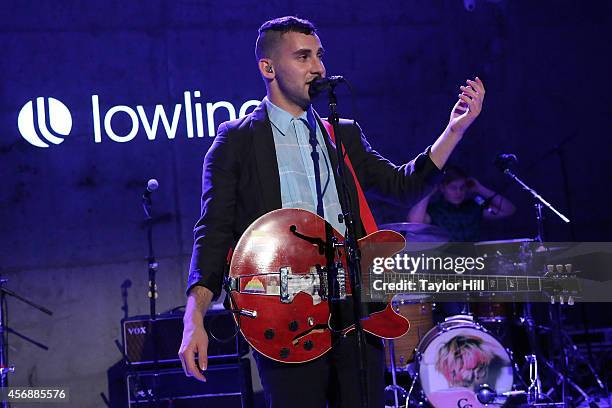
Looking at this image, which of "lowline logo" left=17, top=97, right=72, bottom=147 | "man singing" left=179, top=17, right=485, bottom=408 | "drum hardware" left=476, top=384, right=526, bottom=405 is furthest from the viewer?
"lowline logo" left=17, top=97, right=72, bottom=147

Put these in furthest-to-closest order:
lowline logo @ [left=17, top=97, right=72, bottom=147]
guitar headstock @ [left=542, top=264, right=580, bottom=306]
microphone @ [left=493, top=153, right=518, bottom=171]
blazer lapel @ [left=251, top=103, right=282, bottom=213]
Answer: lowline logo @ [left=17, top=97, right=72, bottom=147] < microphone @ [left=493, top=153, right=518, bottom=171] < guitar headstock @ [left=542, top=264, right=580, bottom=306] < blazer lapel @ [left=251, top=103, right=282, bottom=213]

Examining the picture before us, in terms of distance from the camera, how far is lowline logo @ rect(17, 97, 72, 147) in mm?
6516

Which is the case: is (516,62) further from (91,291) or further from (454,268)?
(91,291)

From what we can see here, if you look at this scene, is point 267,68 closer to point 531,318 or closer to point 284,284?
point 284,284

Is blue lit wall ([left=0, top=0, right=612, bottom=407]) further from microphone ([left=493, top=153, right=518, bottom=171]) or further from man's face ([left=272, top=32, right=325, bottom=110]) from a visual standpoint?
man's face ([left=272, top=32, right=325, bottom=110])

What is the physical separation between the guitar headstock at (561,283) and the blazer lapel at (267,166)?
148cm

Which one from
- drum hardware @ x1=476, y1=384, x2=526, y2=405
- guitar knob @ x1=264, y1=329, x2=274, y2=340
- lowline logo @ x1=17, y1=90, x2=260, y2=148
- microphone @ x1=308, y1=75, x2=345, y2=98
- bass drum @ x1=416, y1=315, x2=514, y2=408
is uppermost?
lowline logo @ x1=17, y1=90, x2=260, y2=148

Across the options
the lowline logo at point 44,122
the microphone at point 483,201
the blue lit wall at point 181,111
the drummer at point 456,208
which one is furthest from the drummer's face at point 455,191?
the lowline logo at point 44,122

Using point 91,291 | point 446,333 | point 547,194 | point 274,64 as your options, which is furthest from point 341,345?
point 547,194

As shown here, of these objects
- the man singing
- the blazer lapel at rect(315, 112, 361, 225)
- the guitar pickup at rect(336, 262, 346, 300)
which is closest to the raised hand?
the man singing

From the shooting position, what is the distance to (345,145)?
3.17 meters

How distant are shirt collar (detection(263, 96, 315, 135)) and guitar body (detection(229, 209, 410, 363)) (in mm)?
414

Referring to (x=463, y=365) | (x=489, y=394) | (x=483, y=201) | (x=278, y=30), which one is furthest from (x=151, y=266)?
(x=278, y=30)

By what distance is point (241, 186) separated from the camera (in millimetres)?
2949
